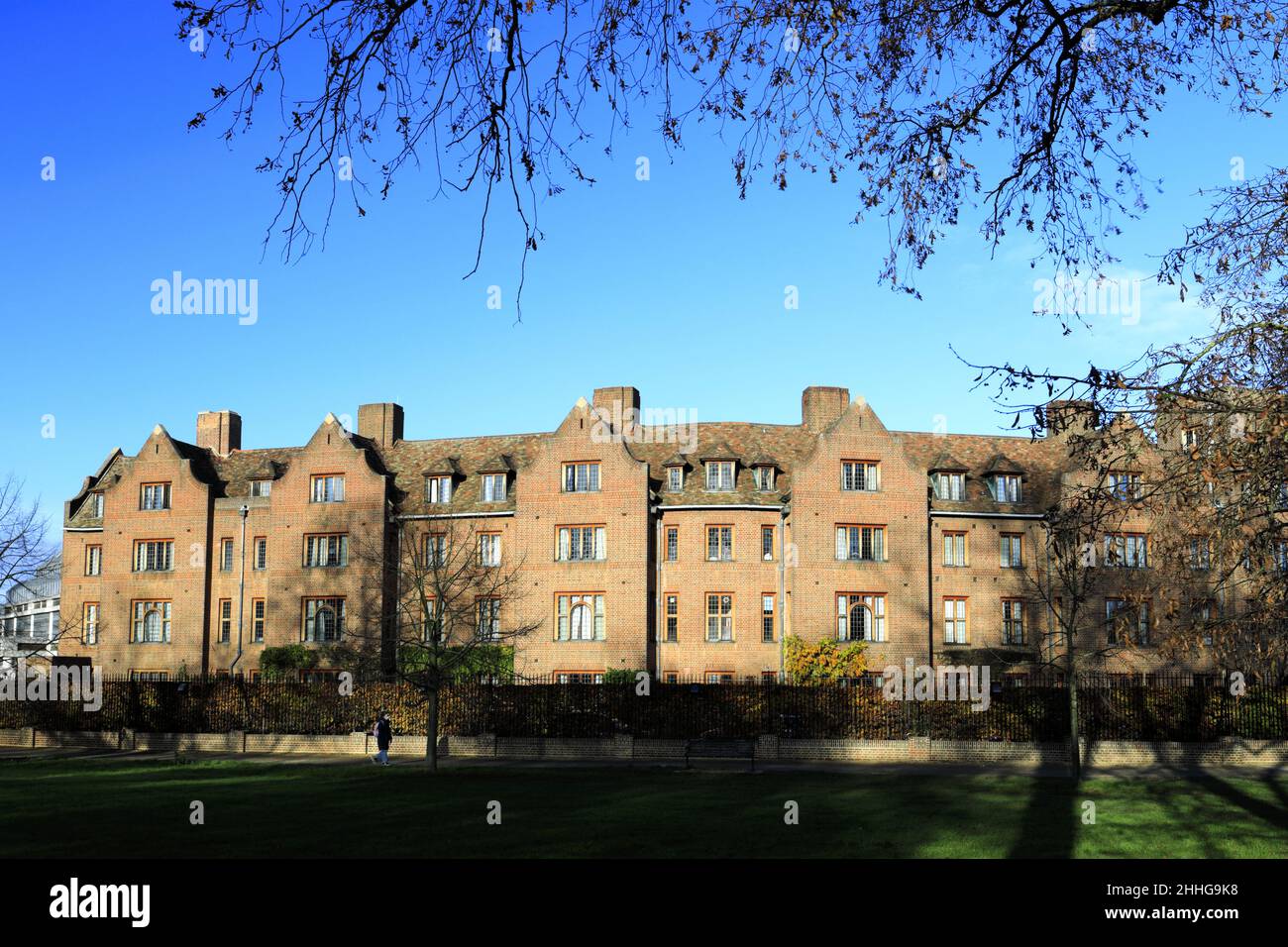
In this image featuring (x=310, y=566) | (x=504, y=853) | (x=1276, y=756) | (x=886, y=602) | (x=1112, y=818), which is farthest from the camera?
(x=310, y=566)

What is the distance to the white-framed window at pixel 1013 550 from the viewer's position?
47.6m

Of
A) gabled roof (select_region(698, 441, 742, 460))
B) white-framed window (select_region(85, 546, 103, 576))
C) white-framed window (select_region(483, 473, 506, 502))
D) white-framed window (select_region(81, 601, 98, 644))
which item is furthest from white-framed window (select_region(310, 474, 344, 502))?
gabled roof (select_region(698, 441, 742, 460))

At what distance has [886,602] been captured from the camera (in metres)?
45.5

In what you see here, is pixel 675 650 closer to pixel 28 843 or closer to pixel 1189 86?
pixel 28 843

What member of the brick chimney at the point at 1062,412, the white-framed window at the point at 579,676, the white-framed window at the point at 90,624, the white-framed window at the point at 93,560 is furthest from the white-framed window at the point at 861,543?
the brick chimney at the point at 1062,412

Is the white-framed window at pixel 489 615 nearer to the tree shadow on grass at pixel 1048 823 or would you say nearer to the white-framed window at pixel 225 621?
the white-framed window at pixel 225 621

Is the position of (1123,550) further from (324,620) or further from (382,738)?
(324,620)

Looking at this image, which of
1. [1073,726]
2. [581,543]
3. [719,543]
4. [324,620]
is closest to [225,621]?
[324,620]

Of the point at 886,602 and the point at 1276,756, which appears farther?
the point at 886,602

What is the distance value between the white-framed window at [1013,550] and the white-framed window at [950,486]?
235 centimetres

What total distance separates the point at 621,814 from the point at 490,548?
1129 inches

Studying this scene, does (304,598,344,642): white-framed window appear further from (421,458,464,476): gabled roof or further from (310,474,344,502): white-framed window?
(421,458,464,476): gabled roof
